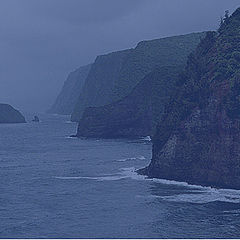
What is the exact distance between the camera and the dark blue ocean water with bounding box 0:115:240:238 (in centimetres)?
8431

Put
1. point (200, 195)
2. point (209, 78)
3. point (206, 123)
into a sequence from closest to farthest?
point (200, 195) → point (206, 123) → point (209, 78)

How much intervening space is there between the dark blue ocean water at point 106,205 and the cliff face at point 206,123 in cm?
440

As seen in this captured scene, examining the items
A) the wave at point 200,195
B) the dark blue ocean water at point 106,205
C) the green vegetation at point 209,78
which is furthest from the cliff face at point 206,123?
the dark blue ocean water at point 106,205

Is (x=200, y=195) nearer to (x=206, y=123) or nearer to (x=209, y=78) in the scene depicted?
(x=206, y=123)

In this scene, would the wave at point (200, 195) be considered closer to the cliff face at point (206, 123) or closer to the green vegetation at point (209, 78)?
the cliff face at point (206, 123)

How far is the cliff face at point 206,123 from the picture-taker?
11456 cm

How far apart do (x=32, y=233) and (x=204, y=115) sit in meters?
53.0

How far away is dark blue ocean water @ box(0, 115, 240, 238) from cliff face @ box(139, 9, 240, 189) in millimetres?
4400

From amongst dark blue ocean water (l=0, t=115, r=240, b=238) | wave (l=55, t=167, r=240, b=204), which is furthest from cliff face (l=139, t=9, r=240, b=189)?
dark blue ocean water (l=0, t=115, r=240, b=238)

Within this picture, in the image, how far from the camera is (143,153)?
179m

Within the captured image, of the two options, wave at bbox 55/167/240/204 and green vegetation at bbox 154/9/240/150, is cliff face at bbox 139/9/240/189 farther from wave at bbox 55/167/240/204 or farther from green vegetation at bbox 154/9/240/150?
wave at bbox 55/167/240/204

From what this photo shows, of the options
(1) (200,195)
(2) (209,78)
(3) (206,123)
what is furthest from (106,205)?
(2) (209,78)

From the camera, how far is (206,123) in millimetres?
120750

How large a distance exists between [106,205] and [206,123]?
32245 millimetres
